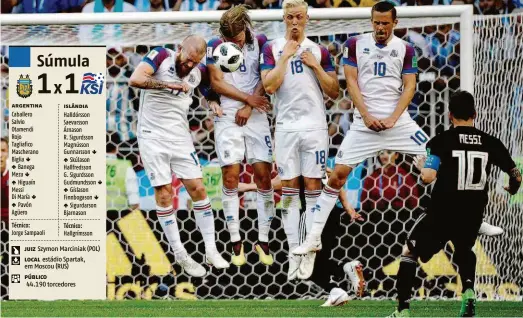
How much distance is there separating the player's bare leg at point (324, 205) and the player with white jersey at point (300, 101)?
0.08 m

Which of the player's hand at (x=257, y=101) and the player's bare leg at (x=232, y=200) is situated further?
the player's bare leg at (x=232, y=200)

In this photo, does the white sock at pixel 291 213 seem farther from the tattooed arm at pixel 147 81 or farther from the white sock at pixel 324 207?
the tattooed arm at pixel 147 81

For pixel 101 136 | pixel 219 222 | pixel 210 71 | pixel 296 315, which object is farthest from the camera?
pixel 219 222

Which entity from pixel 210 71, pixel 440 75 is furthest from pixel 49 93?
pixel 440 75

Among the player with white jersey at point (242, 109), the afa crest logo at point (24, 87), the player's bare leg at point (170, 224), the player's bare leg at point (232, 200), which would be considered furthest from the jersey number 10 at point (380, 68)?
the afa crest logo at point (24, 87)

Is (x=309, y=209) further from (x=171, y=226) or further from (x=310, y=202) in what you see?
(x=171, y=226)

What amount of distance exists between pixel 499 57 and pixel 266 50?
6.09 feet

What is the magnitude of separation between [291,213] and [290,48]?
1.06 metres

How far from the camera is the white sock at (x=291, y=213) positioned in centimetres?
731

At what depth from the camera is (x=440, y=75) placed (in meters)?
8.57

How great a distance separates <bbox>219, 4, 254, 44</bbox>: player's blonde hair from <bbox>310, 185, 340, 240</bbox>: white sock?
1.14 meters

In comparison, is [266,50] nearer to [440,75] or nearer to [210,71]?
[210,71]

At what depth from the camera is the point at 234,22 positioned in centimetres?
725

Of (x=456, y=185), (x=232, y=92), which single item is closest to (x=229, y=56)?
(x=232, y=92)
